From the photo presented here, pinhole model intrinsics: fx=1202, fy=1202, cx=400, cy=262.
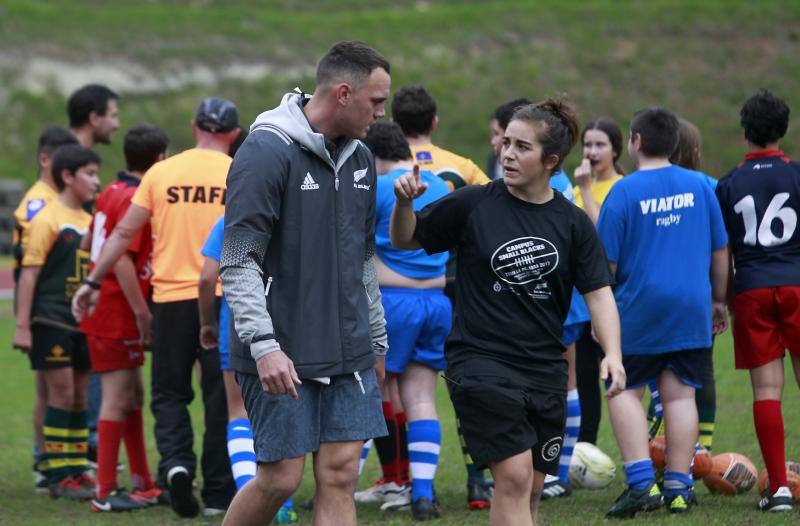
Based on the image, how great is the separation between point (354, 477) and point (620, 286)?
2.44 m

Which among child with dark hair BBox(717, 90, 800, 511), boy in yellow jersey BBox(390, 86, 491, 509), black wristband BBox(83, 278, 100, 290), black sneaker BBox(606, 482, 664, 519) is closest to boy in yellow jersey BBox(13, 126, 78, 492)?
black wristband BBox(83, 278, 100, 290)

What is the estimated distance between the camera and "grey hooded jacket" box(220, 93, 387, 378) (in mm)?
4297

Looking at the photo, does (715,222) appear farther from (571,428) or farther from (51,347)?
(51,347)

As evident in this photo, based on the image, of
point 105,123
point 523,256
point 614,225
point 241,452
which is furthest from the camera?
point 105,123

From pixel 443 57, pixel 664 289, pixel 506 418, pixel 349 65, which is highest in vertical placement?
pixel 443 57

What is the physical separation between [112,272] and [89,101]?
5.85ft

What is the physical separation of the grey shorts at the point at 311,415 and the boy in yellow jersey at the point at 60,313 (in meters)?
3.59

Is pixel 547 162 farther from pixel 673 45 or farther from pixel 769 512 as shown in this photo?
pixel 673 45

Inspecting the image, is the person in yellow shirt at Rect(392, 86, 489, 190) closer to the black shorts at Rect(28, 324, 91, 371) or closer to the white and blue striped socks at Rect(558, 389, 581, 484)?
the white and blue striped socks at Rect(558, 389, 581, 484)

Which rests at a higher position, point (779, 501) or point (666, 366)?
point (666, 366)

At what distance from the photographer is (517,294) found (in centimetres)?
491

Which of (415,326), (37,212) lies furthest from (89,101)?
(415,326)

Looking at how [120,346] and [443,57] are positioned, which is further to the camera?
[443,57]

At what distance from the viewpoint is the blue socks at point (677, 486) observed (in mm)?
6223
